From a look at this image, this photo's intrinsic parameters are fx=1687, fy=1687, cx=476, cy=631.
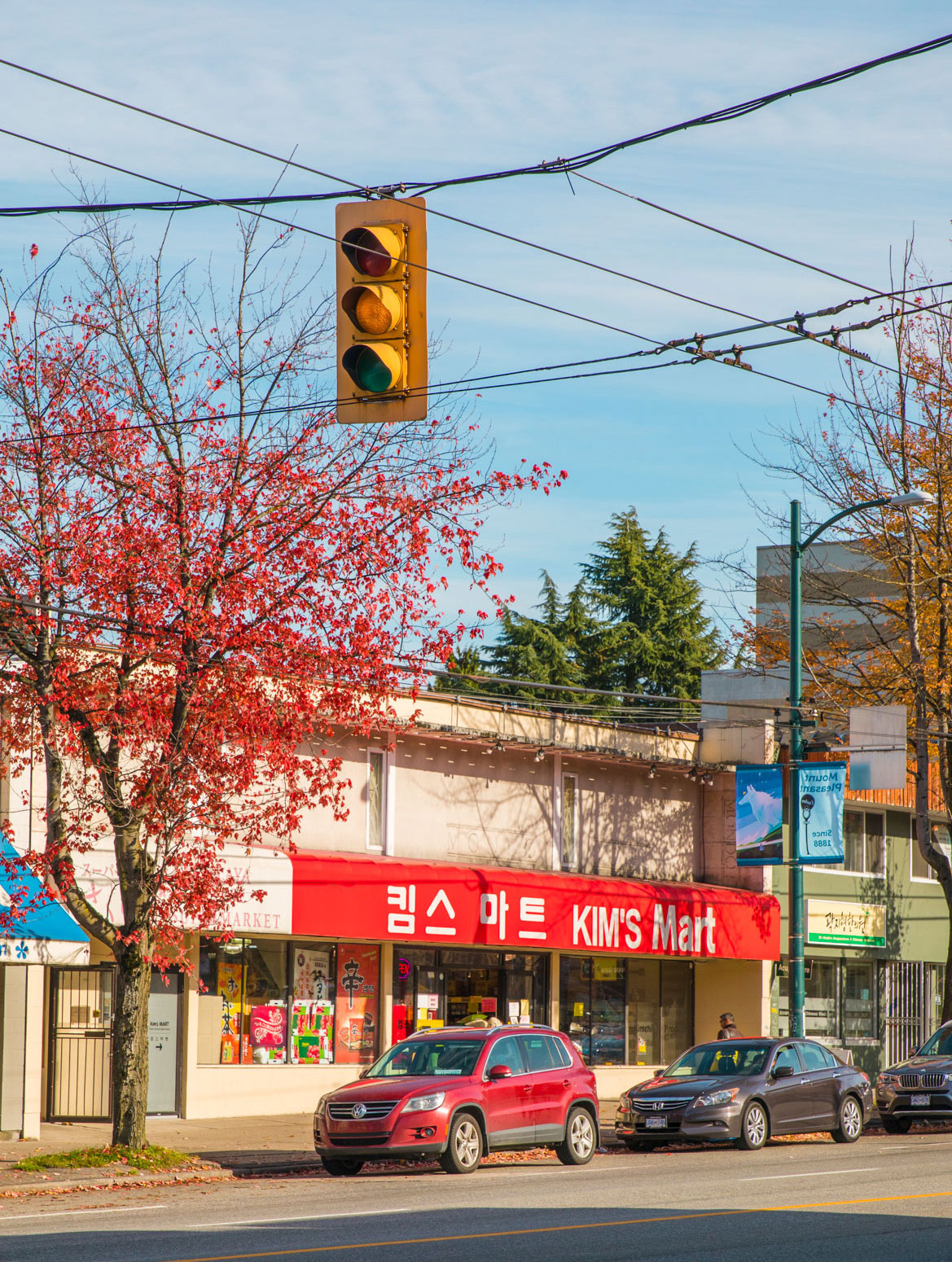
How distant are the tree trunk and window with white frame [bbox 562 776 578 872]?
1287 cm

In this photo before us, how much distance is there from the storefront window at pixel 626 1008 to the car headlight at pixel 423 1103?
41.8ft

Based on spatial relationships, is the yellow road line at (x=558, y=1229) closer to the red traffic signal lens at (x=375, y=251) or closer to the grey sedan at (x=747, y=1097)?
the grey sedan at (x=747, y=1097)

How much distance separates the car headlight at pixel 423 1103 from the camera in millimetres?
17125

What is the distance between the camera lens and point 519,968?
29.0 meters

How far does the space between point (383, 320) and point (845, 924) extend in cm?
2711

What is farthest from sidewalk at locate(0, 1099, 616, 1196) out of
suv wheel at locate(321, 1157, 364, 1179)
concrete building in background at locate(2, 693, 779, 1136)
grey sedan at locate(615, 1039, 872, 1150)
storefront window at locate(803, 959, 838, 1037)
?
storefront window at locate(803, 959, 838, 1037)

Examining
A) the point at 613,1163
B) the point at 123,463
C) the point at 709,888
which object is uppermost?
the point at 123,463

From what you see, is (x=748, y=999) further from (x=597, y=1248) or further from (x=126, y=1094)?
(x=597, y=1248)

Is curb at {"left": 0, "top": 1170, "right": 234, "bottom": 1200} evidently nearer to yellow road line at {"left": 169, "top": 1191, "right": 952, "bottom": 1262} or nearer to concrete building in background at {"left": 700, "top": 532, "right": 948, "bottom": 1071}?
yellow road line at {"left": 169, "top": 1191, "right": 952, "bottom": 1262}

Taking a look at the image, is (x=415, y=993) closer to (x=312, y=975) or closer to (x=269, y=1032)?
(x=312, y=975)

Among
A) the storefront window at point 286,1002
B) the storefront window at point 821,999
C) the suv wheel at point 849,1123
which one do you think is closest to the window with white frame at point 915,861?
the storefront window at point 821,999

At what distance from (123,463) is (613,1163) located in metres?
9.58

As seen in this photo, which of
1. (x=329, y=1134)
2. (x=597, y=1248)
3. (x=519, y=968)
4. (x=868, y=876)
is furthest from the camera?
(x=868, y=876)

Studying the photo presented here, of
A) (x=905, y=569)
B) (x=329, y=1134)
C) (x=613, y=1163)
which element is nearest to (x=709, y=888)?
(x=905, y=569)
